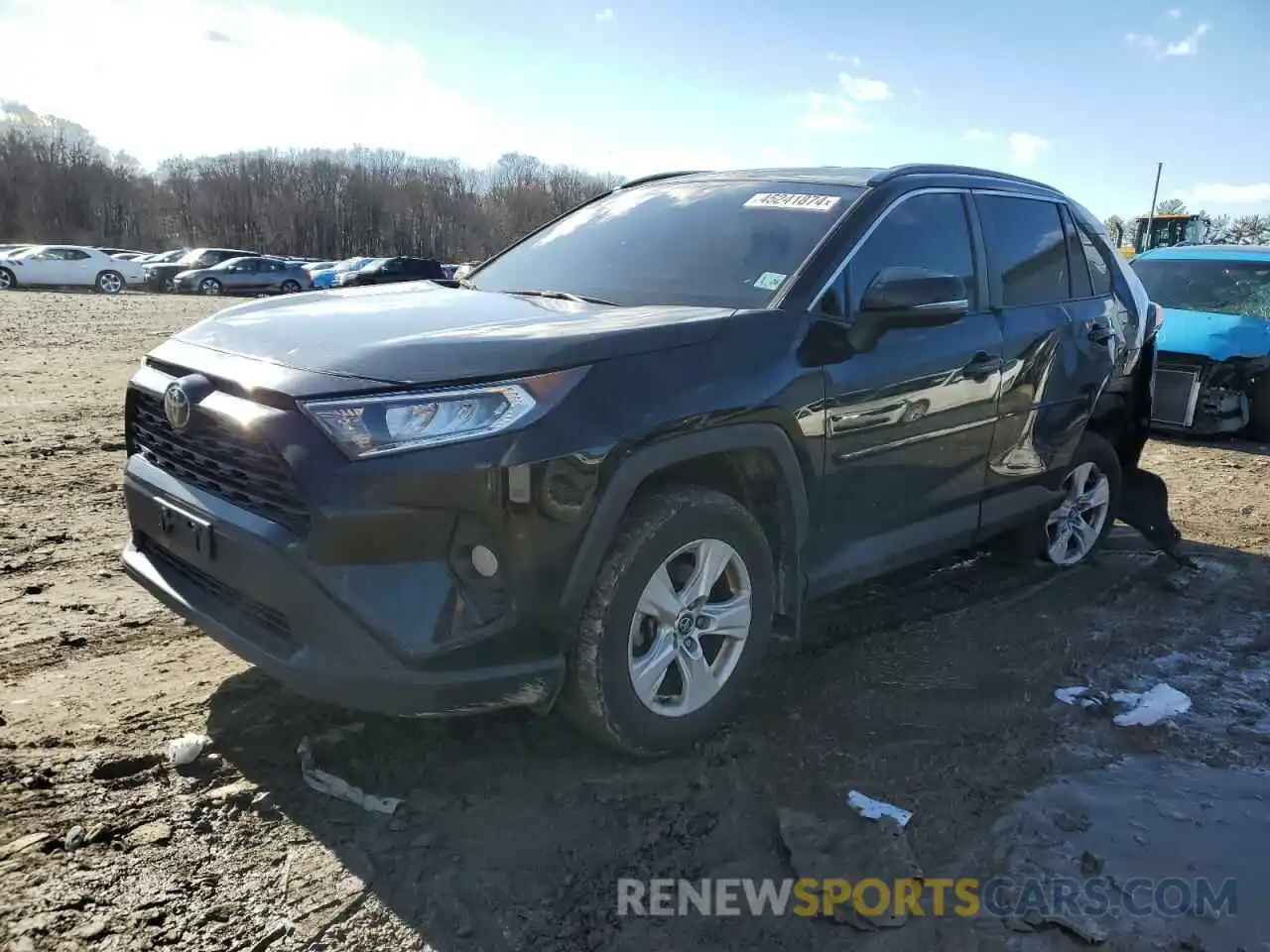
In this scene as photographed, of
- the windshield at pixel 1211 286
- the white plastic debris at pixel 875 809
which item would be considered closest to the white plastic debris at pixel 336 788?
the white plastic debris at pixel 875 809

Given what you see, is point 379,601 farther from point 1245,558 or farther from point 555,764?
point 1245,558

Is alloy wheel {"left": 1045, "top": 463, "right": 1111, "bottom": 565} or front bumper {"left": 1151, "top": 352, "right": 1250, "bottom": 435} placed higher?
front bumper {"left": 1151, "top": 352, "right": 1250, "bottom": 435}

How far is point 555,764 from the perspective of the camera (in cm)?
305

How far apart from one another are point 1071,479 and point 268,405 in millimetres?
4175

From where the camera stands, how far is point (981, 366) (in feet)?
13.0

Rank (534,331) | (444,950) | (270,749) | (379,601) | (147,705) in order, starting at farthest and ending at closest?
(147,705)
(270,749)
(534,331)
(379,601)
(444,950)

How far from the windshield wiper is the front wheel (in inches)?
1337

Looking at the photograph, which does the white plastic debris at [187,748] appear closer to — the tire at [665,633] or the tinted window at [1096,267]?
the tire at [665,633]

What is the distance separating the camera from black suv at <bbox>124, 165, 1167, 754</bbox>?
97.8 inches

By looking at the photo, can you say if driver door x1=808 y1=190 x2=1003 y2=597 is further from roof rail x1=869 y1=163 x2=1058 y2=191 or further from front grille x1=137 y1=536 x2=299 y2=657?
front grille x1=137 y1=536 x2=299 y2=657

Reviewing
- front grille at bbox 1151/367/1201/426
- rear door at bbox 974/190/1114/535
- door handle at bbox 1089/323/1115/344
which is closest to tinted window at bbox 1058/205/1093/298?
rear door at bbox 974/190/1114/535

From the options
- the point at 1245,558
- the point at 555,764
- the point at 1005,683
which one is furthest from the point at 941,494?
the point at 1245,558

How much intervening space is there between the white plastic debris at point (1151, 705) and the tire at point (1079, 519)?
50.2 inches

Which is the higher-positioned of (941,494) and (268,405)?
(268,405)
